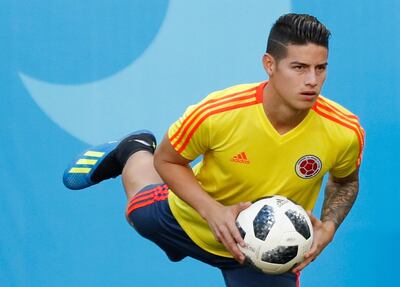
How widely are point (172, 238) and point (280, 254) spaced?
541mm

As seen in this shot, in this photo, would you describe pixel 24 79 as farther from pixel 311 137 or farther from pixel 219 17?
pixel 311 137

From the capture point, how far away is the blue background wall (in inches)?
134

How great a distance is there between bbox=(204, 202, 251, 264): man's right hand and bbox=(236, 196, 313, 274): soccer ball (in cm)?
1

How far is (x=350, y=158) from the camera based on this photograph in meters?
2.56

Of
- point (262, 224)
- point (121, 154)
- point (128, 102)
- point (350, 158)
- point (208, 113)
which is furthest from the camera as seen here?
point (128, 102)

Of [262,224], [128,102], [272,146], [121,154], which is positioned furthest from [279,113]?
[128,102]

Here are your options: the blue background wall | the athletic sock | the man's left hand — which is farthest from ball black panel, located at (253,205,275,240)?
the blue background wall

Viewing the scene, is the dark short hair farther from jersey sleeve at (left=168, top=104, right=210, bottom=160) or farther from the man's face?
jersey sleeve at (left=168, top=104, right=210, bottom=160)

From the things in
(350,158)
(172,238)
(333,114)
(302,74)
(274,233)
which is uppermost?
(302,74)

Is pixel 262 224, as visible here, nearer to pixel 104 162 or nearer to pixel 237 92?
pixel 237 92

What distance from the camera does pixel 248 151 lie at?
8.20 ft

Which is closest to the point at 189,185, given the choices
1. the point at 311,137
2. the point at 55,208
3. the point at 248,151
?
the point at 248,151

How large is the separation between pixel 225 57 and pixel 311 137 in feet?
3.46

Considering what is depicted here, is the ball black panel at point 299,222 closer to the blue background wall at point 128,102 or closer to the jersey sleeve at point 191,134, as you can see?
the jersey sleeve at point 191,134
